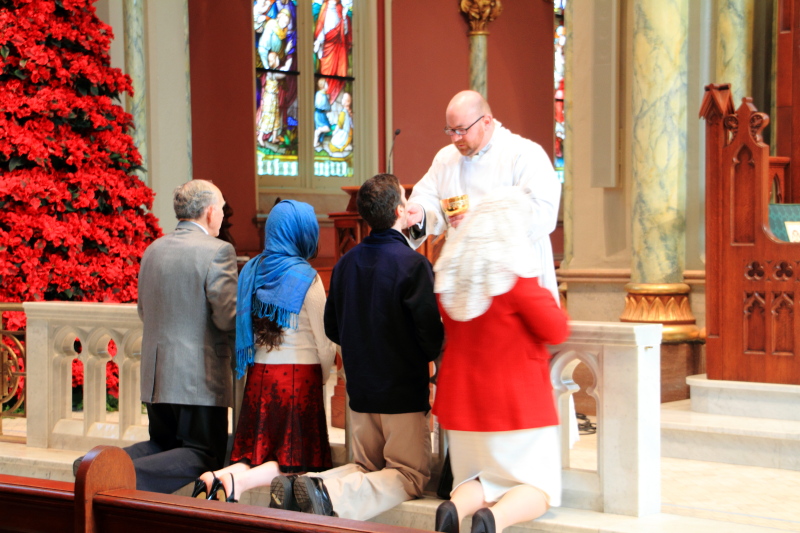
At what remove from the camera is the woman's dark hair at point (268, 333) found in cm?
361

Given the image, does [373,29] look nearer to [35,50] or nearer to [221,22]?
[221,22]

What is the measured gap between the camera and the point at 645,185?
587 cm

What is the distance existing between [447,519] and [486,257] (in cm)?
84

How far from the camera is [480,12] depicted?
42.2ft

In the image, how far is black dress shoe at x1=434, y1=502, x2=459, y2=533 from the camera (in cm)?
283

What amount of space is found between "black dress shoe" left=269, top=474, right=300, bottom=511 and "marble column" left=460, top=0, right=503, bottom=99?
10307mm

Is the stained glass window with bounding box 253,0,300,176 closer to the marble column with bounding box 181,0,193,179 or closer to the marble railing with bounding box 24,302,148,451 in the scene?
the marble column with bounding box 181,0,193,179

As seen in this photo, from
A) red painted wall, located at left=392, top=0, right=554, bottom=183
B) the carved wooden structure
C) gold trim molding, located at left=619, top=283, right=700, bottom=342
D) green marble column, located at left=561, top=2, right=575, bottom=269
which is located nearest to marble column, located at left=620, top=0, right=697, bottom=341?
gold trim molding, located at left=619, top=283, right=700, bottom=342

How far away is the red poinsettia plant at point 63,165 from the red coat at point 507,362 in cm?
368

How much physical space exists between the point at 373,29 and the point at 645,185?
7.09 metres

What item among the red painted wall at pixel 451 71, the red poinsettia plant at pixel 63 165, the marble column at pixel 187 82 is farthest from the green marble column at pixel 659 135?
the red painted wall at pixel 451 71

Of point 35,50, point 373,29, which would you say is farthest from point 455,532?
point 373,29

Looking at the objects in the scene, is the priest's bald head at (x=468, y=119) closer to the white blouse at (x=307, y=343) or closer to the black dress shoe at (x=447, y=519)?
the white blouse at (x=307, y=343)

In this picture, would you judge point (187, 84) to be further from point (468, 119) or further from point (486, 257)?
point (486, 257)
